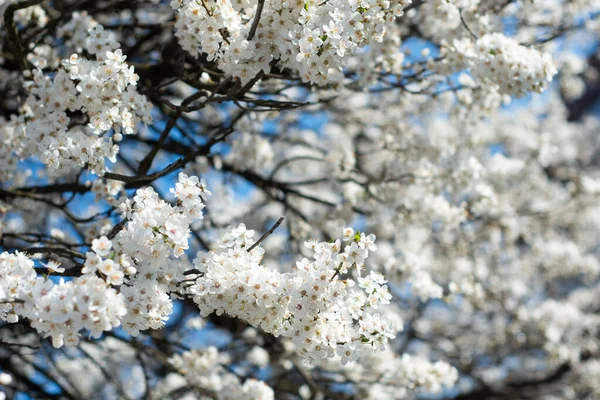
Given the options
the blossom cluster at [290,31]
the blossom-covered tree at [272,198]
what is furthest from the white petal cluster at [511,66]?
the blossom cluster at [290,31]

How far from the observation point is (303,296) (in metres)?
2.78

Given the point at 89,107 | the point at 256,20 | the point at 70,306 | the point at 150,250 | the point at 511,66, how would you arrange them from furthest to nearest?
the point at 511,66, the point at 89,107, the point at 256,20, the point at 150,250, the point at 70,306

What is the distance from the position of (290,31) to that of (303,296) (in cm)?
131

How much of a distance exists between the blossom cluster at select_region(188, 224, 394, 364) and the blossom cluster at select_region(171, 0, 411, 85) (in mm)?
879

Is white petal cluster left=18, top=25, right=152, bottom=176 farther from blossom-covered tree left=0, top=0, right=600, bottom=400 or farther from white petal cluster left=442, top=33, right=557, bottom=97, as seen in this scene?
white petal cluster left=442, top=33, right=557, bottom=97

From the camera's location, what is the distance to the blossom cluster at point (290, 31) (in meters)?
3.00

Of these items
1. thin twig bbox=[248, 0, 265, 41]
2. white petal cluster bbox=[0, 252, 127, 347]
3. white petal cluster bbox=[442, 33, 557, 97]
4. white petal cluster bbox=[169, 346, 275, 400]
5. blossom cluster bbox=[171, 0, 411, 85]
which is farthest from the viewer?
white petal cluster bbox=[169, 346, 275, 400]

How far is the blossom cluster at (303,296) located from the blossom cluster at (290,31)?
0.88 meters

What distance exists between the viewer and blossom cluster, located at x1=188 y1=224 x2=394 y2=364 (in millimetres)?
2779

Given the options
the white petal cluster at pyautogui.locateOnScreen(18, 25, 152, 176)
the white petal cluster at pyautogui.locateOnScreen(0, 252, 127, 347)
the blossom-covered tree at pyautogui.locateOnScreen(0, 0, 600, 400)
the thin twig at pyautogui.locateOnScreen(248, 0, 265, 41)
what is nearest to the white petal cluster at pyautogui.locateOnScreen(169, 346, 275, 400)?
the blossom-covered tree at pyautogui.locateOnScreen(0, 0, 600, 400)

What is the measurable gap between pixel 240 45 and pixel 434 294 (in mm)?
3124

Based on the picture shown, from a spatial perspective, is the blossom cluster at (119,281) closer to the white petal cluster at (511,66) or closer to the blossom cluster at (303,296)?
the blossom cluster at (303,296)

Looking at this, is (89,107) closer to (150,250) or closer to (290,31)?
(150,250)

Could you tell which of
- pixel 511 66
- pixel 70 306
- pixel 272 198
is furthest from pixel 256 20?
pixel 272 198
